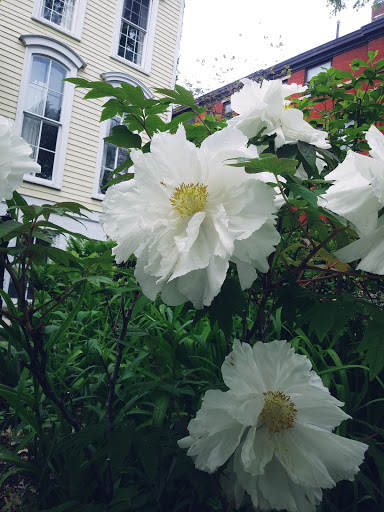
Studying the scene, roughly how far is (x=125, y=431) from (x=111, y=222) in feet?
1.57

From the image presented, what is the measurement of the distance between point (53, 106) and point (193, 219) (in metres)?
8.35

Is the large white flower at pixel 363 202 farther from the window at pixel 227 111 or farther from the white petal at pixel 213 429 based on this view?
the window at pixel 227 111

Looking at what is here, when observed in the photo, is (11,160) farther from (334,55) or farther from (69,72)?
(334,55)

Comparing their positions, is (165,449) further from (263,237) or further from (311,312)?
(263,237)

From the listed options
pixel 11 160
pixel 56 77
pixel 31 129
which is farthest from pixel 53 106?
pixel 11 160

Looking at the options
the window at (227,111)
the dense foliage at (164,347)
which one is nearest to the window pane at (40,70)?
the window at (227,111)

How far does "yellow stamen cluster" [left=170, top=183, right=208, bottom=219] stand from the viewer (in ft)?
2.21

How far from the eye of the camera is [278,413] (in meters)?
0.79

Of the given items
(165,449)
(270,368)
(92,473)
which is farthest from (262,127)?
(92,473)

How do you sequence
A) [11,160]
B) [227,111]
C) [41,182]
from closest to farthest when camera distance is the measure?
[11,160], [227,111], [41,182]

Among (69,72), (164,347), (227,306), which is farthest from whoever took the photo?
(69,72)

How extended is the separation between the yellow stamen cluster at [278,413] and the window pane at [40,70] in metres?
8.48

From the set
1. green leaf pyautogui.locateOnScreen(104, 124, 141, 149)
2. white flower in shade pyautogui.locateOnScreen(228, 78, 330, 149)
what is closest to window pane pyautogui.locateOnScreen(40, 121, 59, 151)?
green leaf pyautogui.locateOnScreen(104, 124, 141, 149)

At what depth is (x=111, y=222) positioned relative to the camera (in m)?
0.76
